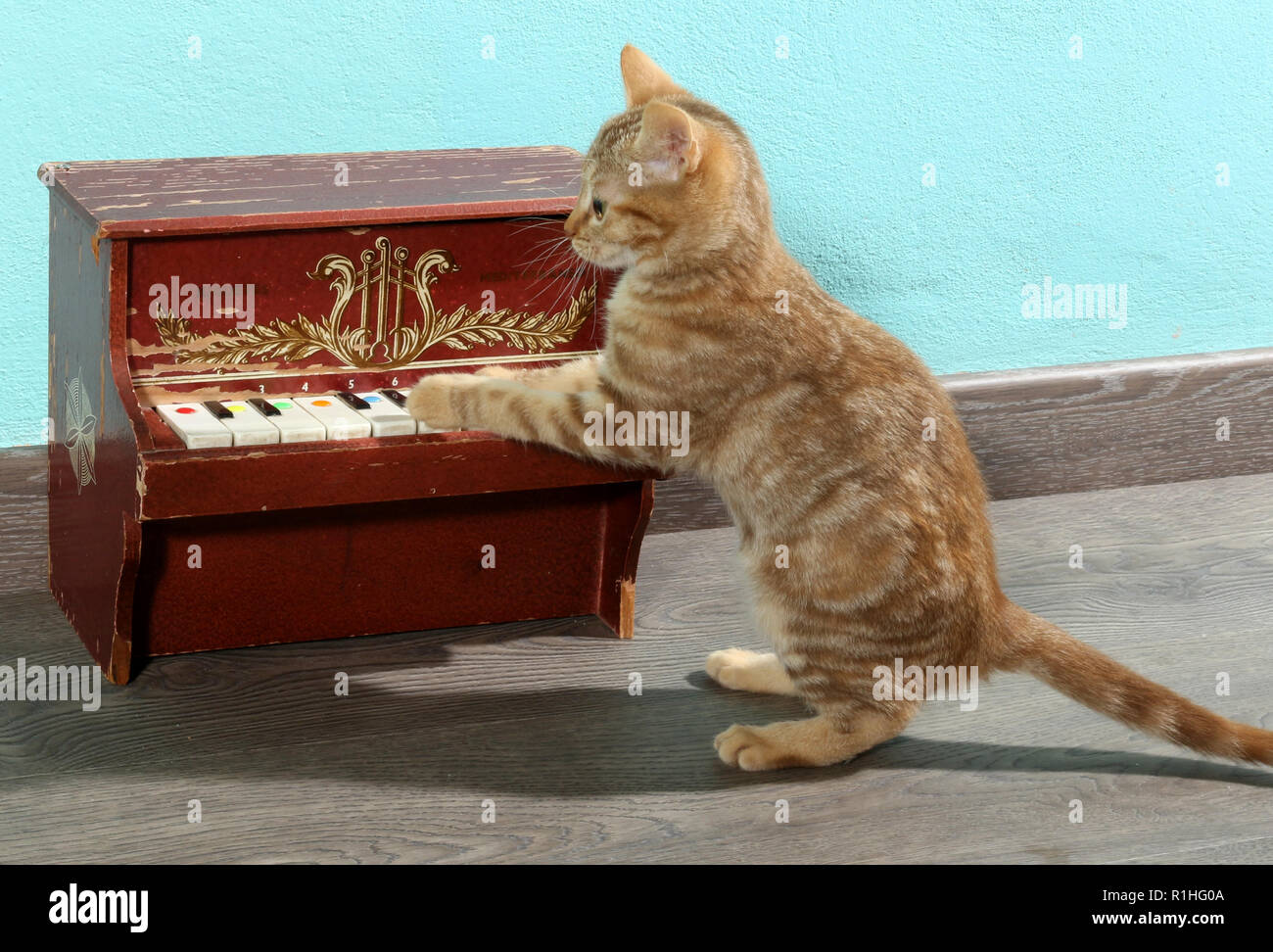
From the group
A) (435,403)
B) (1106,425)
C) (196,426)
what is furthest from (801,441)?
(1106,425)

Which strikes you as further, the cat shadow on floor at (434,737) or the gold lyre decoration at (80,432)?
the gold lyre decoration at (80,432)

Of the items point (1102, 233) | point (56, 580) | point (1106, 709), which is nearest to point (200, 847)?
point (56, 580)

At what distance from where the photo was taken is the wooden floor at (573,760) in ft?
6.55

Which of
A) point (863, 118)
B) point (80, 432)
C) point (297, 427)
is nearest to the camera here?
point (297, 427)

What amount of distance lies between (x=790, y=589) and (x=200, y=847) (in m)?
0.84

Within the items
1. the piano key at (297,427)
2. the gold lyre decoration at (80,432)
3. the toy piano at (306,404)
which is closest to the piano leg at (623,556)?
the toy piano at (306,404)

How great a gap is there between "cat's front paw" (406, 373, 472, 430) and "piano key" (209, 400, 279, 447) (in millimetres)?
197

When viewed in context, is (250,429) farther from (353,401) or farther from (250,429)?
(353,401)

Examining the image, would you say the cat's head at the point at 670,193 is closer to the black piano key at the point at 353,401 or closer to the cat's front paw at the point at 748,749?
the black piano key at the point at 353,401

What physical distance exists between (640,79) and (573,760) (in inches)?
38.8

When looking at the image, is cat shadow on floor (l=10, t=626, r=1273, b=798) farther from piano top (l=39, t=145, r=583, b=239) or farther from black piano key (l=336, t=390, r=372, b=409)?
piano top (l=39, t=145, r=583, b=239)

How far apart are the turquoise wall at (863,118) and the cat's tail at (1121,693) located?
1027 mm

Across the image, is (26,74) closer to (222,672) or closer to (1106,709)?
(222,672)

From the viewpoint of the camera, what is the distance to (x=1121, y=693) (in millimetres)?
2057
